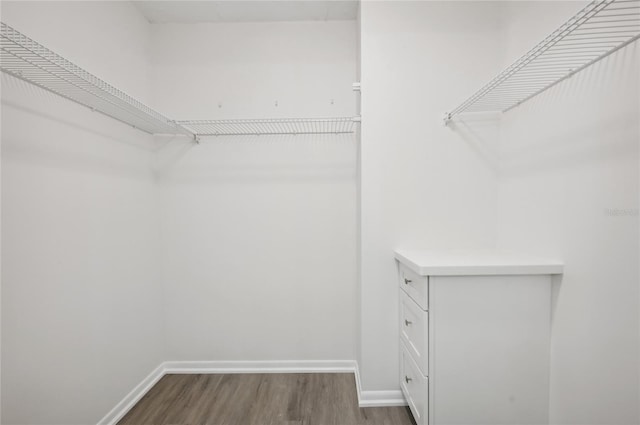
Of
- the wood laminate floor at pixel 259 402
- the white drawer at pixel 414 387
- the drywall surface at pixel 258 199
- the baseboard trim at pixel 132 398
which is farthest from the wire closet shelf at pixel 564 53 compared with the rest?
the baseboard trim at pixel 132 398

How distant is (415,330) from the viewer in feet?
4.44

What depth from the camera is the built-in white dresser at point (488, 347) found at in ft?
3.93

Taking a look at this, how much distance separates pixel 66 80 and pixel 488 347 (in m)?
2.07

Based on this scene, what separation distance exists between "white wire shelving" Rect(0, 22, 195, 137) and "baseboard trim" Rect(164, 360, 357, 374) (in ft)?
5.54

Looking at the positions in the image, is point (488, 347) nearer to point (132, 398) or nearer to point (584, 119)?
point (584, 119)

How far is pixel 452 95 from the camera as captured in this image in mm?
1632

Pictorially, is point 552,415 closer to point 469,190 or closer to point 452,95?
point 469,190

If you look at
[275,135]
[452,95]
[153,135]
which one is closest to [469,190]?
[452,95]

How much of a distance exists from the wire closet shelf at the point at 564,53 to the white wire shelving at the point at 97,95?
77 cm

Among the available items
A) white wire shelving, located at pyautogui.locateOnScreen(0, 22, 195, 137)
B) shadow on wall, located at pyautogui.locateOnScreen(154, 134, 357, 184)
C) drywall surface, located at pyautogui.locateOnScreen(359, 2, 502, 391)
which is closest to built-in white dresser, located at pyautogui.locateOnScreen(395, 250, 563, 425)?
drywall surface, located at pyautogui.locateOnScreen(359, 2, 502, 391)

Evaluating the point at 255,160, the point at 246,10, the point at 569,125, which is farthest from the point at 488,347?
the point at 246,10

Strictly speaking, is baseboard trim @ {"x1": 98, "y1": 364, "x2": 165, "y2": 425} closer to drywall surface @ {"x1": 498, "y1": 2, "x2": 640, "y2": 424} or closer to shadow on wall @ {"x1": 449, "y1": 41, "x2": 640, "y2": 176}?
drywall surface @ {"x1": 498, "y1": 2, "x2": 640, "y2": 424}

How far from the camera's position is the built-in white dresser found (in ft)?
3.93

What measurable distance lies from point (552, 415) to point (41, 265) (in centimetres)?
236
